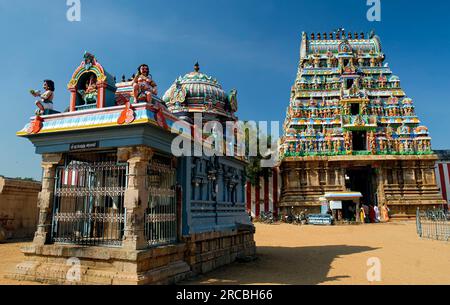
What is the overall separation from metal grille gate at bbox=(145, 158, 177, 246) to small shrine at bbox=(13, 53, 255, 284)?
0.09 ft

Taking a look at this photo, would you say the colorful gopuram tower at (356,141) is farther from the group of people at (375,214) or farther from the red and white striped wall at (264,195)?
the red and white striped wall at (264,195)

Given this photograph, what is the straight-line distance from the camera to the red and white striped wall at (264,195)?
36.9 m

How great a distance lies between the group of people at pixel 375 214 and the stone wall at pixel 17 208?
26.0 metres

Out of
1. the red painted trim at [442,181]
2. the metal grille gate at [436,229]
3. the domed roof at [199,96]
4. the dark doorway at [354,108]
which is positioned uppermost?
the dark doorway at [354,108]

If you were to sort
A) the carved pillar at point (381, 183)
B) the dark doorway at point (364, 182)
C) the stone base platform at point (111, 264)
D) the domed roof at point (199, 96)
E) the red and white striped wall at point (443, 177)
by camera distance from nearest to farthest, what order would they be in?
the stone base platform at point (111, 264)
the domed roof at point (199, 96)
the carved pillar at point (381, 183)
the dark doorway at point (364, 182)
the red and white striped wall at point (443, 177)

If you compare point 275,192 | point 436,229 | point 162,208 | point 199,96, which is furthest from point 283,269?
point 275,192

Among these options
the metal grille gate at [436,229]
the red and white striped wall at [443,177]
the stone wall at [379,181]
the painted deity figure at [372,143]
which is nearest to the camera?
the metal grille gate at [436,229]

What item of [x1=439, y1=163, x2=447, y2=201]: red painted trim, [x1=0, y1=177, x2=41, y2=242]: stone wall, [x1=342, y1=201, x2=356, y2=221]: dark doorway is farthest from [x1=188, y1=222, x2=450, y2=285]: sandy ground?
[x1=439, y1=163, x2=447, y2=201]: red painted trim

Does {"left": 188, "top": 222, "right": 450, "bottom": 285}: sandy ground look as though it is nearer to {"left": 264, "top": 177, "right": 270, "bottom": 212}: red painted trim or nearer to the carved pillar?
the carved pillar

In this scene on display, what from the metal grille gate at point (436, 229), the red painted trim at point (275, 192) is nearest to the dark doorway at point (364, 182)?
the red painted trim at point (275, 192)

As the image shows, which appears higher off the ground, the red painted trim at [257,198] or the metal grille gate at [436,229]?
the red painted trim at [257,198]

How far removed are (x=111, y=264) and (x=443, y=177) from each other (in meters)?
41.2
